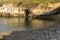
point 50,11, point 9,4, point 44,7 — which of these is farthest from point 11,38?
point 9,4

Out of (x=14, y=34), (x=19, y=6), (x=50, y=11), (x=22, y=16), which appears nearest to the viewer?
(x=14, y=34)

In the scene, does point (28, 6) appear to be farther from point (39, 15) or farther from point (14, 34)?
point (14, 34)

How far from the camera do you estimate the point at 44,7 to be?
28781mm

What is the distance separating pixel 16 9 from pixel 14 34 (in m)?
16.9

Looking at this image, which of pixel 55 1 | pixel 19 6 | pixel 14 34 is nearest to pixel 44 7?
pixel 55 1

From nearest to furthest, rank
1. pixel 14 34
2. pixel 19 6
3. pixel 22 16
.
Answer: pixel 14 34, pixel 22 16, pixel 19 6

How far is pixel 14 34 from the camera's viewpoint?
13.2 m

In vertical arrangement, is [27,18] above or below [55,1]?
below

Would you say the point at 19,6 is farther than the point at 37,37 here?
Yes

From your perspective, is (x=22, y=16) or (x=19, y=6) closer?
(x=22, y=16)

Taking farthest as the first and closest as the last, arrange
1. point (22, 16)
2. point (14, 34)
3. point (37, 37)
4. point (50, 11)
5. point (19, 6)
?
point (19, 6) → point (22, 16) → point (50, 11) → point (14, 34) → point (37, 37)

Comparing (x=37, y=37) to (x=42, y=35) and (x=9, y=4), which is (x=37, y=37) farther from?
(x=9, y=4)

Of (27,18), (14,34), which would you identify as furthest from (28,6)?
(14,34)

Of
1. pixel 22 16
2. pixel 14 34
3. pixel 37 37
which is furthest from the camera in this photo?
pixel 22 16
